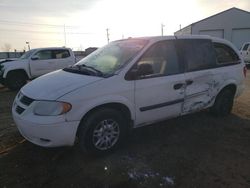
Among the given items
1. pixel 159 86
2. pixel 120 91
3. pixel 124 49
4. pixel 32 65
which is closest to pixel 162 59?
pixel 159 86

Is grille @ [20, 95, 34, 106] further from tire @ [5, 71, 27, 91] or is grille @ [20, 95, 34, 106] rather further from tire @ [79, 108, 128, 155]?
tire @ [5, 71, 27, 91]

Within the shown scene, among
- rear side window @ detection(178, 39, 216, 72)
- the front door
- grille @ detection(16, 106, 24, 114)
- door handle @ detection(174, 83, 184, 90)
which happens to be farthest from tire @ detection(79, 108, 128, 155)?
rear side window @ detection(178, 39, 216, 72)

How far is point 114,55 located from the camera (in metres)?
4.62

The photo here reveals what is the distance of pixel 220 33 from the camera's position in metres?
34.0

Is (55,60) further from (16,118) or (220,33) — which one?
(220,33)

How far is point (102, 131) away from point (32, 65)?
8208 millimetres

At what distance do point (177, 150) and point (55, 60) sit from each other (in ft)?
28.6

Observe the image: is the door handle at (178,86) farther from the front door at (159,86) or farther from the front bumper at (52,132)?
the front bumper at (52,132)

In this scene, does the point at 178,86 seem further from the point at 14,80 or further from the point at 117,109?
the point at 14,80

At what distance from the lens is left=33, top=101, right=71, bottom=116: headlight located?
139 inches

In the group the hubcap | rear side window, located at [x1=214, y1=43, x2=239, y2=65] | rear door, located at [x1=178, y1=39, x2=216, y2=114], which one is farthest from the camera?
rear side window, located at [x1=214, y1=43, x2=239, y2=65]

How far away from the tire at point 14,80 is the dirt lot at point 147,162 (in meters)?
5.95

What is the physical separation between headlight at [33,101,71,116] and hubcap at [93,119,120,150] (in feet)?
1.90

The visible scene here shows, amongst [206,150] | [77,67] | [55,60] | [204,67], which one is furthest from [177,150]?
[55,60]
